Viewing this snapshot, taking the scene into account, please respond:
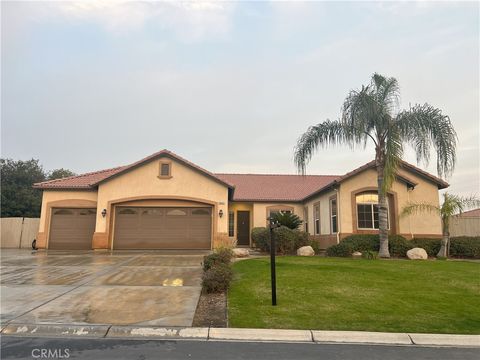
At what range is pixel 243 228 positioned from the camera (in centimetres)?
2592

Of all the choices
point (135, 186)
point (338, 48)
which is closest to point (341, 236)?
point (338, 48)

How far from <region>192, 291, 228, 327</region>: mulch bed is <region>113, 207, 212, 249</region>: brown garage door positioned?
12694 millimetres

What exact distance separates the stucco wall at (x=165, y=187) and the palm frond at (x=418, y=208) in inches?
382

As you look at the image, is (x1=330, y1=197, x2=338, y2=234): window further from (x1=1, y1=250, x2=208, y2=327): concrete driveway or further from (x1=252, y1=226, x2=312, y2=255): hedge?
(x1=1, y1=250, x2=208, y2=327): concrete driveway

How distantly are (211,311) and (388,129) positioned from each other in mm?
11744

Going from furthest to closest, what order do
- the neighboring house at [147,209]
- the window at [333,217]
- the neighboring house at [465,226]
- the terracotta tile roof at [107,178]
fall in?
the terracotta tile roof at [107,178] → the neighboring house at [147,209] → the neighboring house at [465,226] → the window at [333,217]

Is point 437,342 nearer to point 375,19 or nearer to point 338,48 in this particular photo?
point 375,19

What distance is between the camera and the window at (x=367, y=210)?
59.2ft

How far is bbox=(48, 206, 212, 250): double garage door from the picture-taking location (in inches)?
813

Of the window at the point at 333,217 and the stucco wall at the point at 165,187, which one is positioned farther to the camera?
the stucco wall at the point at 165,187

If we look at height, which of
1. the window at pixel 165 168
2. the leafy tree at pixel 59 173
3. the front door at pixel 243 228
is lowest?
the front door at pixel 243 228

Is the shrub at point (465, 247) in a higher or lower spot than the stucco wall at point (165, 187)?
lower

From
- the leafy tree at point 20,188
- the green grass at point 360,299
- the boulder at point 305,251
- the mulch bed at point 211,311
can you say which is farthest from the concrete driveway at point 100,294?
the leafy tree at point 20,188

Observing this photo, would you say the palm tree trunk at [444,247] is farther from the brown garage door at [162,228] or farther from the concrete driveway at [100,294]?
the brown garage door at [162,228]
